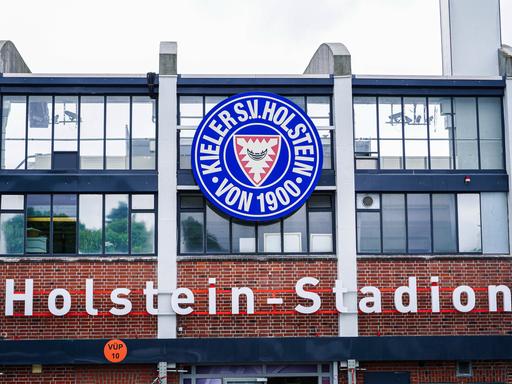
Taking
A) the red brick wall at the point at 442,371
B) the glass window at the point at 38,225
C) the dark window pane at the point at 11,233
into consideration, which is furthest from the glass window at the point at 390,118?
the dark window pane at the point at 11,233

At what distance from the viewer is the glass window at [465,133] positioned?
29.0 metres

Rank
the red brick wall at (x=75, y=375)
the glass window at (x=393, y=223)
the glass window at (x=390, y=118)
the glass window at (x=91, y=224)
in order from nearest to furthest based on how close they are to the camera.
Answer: the red brick wall at (x=75, y=375) < the glass window at (x=91, y=224) < the glass window at (x=393, y=223) < the glass window at (x=390, y=118)

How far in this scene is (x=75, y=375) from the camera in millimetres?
27062

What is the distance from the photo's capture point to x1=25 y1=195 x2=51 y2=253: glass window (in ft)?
90.8

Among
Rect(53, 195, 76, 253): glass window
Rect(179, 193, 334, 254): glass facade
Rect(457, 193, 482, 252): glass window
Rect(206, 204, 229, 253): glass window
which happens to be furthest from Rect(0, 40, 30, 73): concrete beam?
Rect(457, 193, 482, 252): glass window

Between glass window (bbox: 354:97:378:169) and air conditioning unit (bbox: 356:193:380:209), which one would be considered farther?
glass window (bbox: 354:97:378:169)

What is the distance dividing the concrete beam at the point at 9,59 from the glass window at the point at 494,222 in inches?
587

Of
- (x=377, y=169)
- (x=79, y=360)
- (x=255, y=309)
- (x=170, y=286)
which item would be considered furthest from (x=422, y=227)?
(x=79, y=360)

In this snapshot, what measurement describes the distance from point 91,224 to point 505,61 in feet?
44.3

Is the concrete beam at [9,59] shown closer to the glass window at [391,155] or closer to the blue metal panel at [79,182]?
the blue metal panel at [79,182]

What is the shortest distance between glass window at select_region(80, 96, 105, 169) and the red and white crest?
158 inches

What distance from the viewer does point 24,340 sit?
26641mm

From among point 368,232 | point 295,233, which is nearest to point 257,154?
point 295,233

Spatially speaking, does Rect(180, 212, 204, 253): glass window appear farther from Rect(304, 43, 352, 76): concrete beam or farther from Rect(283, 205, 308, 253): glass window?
Rect(304, 43, 352, 76): concrete beam
